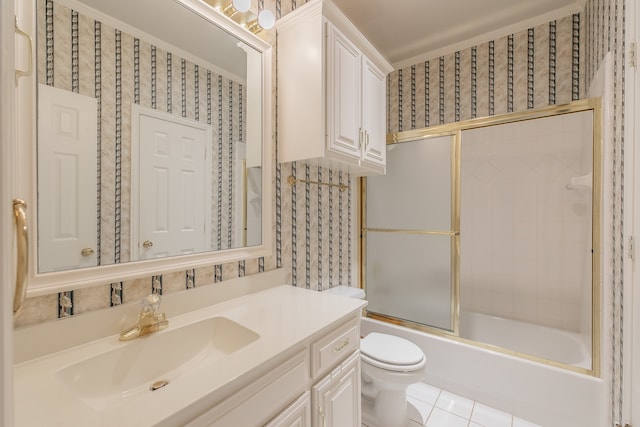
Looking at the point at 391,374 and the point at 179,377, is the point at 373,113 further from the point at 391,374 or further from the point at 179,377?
the point at 179,377

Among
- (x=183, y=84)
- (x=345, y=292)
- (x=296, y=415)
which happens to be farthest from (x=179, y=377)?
(x=345, y=292)

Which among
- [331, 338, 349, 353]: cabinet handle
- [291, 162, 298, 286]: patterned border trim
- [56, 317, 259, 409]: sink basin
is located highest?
[291, 162, 298, 286]: patterned border trim

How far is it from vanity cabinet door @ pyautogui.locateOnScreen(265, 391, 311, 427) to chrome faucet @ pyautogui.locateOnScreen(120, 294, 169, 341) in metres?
0.51

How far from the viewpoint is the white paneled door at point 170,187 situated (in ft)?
3.54

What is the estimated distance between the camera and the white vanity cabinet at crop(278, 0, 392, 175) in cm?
146

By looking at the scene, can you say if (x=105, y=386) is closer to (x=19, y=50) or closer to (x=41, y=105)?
(x=41, y=105)

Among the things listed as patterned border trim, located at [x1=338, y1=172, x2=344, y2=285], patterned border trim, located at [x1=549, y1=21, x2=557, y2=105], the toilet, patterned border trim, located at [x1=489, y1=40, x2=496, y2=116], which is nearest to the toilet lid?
the toilet

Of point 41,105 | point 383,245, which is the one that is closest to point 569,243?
point 383,245

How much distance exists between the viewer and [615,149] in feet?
4.79

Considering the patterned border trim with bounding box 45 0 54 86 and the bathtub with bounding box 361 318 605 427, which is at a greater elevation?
the patterned border trim with bounding box 45 0 54 86

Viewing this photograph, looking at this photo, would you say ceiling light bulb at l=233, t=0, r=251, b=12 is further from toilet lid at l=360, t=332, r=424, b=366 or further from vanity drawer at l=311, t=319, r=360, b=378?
toilet lid at l=360, t=332, r=424, b=366

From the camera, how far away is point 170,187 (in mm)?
1168

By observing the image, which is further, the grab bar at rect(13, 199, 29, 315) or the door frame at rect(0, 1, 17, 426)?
the grab bar at rect(13, 199, 29, 315)

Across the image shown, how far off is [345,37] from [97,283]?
64.6 inches
